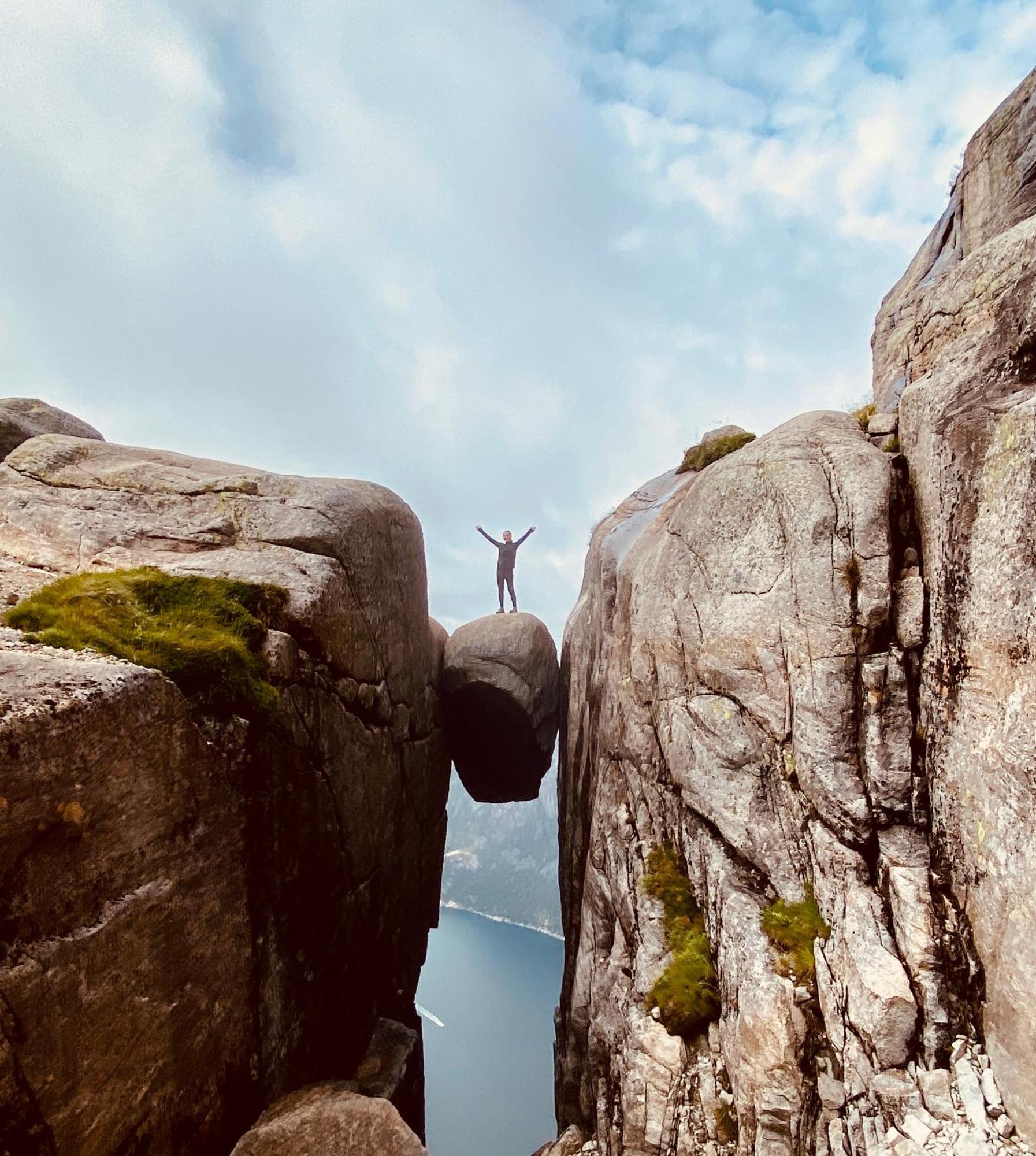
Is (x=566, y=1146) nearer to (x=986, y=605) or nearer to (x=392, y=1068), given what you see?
(x=392, y=1068)

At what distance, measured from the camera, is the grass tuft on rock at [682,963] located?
809 centimetres

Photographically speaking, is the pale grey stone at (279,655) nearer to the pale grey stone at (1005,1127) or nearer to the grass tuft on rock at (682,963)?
the grass tuft on rock at (682,963)

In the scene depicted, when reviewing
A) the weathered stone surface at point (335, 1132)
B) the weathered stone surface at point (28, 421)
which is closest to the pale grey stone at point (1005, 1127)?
the weathered stone surface at point (335, 1132)

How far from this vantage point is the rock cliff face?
5.86 meters

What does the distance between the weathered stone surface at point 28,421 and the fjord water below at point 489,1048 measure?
6633cm

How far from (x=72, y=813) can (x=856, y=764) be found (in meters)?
9.49

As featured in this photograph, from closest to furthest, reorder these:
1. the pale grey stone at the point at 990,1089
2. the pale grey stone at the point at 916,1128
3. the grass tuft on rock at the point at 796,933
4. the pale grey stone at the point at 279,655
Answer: the pale grey stone at the point at 990,1089 → the pale grey stone at the point at 916,1128 → the grass tuft on rock at the point at 796,933 → the pale grey stone at the point at 279,655

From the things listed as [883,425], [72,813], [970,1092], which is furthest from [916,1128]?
[883,425]

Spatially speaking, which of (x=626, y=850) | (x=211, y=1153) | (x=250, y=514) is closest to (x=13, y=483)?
(x=250, y=514)

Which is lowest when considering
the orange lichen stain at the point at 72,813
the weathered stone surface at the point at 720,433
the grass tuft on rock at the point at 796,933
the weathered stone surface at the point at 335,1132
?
the weathered stone surface at the point at 335,1132

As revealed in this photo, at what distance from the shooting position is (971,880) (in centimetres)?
613

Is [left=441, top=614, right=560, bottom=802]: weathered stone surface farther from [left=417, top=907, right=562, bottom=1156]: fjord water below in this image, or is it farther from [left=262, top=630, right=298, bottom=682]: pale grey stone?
[left=417, top=907, right=562, bottom=1156]: fjord water below

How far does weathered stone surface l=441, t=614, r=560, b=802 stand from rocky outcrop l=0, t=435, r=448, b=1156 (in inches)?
169

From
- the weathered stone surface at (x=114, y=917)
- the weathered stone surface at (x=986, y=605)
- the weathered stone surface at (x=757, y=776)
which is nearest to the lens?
the weathered stone surface at (x=986, y=605)
